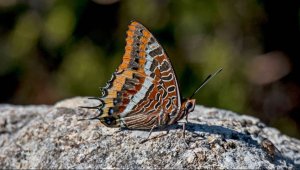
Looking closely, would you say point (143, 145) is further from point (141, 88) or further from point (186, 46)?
point (186, 46)

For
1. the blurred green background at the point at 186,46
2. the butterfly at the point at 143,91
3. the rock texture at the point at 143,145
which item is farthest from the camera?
the blurred green background at the point at 186,46

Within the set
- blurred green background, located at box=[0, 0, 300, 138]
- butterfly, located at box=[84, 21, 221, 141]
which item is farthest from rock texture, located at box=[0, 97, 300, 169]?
→ blurred green background, located at box=[0, 0, 300, 138]

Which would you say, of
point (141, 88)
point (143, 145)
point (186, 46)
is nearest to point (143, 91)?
point (141, 88)

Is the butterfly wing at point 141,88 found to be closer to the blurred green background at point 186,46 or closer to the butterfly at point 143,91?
the butterfly at point 143,91

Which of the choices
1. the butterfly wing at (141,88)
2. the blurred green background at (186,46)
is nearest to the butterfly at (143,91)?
the butterfly wing at (141,88)

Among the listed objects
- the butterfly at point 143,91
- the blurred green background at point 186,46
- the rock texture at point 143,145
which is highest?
the blurred green background at point 186,46

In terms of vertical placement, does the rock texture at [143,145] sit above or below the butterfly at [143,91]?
below

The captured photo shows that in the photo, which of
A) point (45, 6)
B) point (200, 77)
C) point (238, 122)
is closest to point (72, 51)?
point (45, 6)
